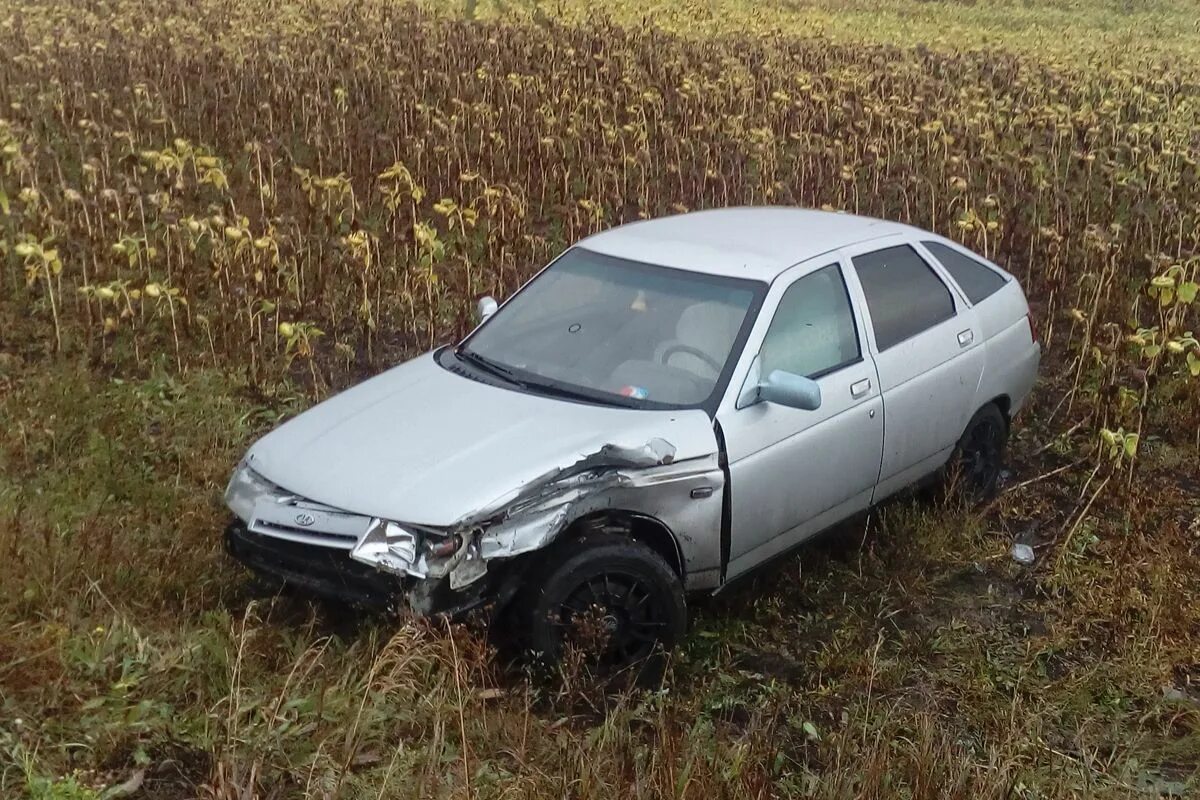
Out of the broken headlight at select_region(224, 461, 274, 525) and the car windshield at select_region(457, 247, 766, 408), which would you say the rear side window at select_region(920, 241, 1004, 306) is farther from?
the broken headlight at select_region(224, 461, 274, 525)

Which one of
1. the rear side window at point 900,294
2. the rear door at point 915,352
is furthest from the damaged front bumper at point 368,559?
the rear side window at point 900,294

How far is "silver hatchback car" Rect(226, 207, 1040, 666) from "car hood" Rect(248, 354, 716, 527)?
0.4 inches

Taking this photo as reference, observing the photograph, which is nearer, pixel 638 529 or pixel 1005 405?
pixel 638 529

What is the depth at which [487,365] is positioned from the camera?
4.91 metres

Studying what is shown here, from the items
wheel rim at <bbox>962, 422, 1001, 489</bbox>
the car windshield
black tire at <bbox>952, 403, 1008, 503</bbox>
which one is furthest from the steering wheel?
wheel rim at <bbox>962, 422, 1001, 489</bbox>

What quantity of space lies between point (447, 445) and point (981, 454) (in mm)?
3049

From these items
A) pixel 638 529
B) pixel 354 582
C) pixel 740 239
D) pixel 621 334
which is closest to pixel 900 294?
pixel 740 239

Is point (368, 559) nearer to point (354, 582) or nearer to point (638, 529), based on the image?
point (354, 582)

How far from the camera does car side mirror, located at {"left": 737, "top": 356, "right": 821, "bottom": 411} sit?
4297 mm

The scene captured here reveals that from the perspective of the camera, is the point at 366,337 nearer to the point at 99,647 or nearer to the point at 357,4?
the point at 99,647

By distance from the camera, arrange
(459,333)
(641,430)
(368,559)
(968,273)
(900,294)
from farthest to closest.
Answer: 1. (459,333)
2. (968,273)
3. (900,294)
4. (641,430)
5. (368,559)

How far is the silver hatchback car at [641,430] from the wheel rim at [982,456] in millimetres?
40

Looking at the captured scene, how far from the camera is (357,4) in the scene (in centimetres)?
1680

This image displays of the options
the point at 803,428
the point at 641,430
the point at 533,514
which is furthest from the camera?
the point at 803,428
